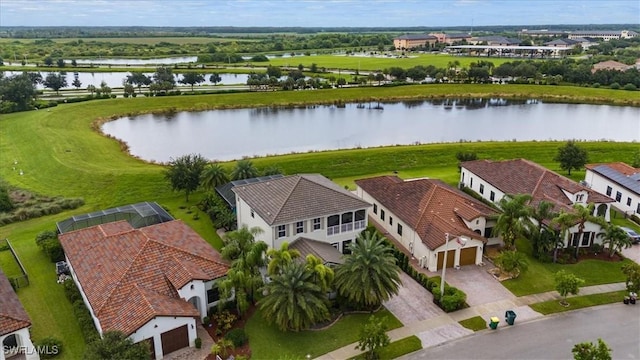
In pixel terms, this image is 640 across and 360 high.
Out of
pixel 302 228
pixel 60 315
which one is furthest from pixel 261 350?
pixel 60 315

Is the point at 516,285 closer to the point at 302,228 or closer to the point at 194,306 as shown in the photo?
the point at 302,228

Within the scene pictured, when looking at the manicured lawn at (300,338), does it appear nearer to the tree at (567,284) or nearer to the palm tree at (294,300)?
the palm tree at (294,300)

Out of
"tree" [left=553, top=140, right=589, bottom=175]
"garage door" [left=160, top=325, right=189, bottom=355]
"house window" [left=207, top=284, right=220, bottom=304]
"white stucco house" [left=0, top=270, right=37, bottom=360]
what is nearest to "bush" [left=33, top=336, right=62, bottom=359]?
"white stucco house" [left=0, top=270, right=37, bottom=360]

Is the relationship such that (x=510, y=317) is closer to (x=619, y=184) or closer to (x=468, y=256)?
(x=468, y=256)

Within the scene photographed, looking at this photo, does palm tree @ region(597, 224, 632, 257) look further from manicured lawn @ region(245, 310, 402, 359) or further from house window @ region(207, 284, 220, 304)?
house window @ region(207, 284, 220, 304)

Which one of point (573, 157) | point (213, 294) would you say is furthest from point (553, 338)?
point (573, 157)

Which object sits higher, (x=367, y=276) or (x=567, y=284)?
(x=367, y=276)

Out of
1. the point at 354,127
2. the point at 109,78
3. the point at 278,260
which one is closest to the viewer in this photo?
the point at 278,260
